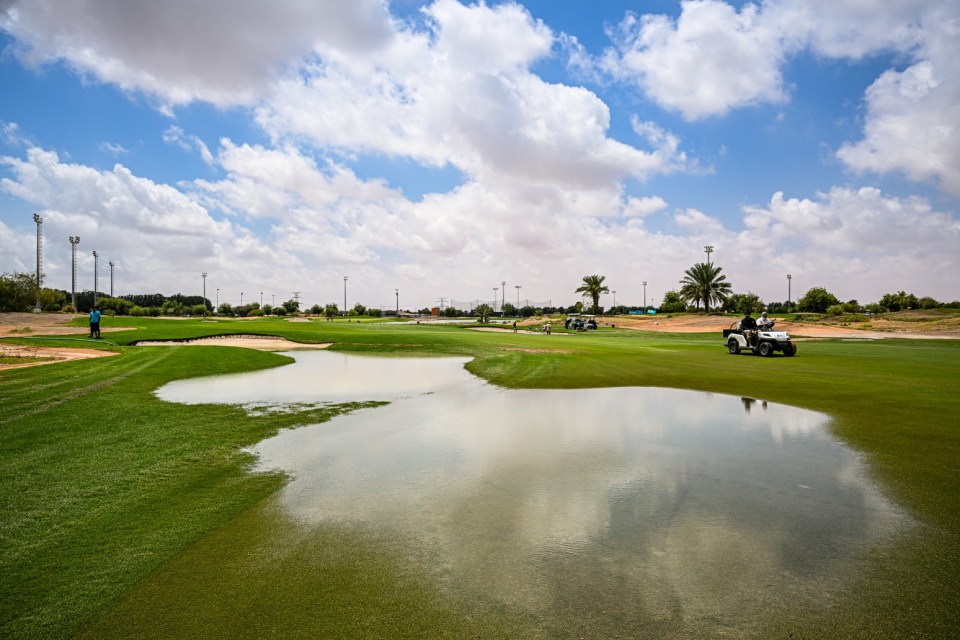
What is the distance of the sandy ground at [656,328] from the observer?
106 ft

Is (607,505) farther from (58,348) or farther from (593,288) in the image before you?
(593,288)

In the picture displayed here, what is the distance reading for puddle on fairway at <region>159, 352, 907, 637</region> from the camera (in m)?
4.84

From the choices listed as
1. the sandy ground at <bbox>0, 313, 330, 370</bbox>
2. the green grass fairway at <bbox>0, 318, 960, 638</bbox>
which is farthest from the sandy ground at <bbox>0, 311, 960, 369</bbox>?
the green grass fairway at <bbox>0, 318, 960, 638</bbox>

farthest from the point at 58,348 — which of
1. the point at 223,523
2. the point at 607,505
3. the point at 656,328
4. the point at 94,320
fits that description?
the point at 656,328

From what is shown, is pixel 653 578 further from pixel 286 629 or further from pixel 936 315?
pixel 936 315

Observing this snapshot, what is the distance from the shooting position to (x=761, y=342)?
29.5 metres

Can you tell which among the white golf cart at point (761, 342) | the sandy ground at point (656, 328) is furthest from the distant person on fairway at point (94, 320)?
the white golf cart at point (761, 342)

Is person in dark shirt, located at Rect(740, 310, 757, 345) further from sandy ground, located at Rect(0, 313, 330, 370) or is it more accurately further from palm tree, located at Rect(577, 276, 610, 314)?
palm tree, located at Rect(577, 276, 610, 314)

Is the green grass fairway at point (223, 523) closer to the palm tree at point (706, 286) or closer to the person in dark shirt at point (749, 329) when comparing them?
the person in dark shirt at point (749, 329)

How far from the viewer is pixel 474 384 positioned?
20094 mm

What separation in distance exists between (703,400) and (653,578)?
12240 mm

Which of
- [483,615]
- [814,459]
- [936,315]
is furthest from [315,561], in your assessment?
[936,315]

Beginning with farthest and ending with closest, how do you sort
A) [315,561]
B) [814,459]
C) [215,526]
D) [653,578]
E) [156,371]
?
[156,371], [814,459], [215,526], [315,561], [653,578]

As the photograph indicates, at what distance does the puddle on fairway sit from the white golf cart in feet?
56.0
